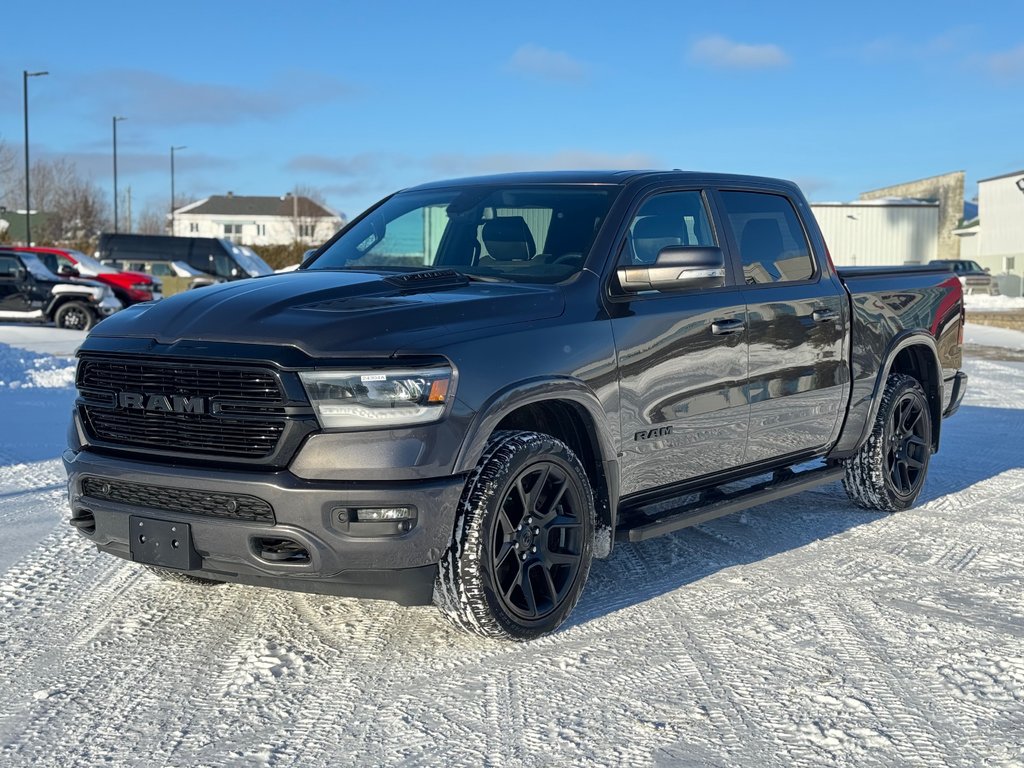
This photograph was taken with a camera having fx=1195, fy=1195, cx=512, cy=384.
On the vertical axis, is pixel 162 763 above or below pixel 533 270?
below

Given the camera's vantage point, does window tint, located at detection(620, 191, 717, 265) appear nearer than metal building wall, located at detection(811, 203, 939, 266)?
Yes

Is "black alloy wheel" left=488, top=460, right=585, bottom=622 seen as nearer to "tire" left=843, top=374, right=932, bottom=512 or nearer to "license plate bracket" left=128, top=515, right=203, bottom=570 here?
"license plate bracket" left=128, top=515, right=203, bottom=570

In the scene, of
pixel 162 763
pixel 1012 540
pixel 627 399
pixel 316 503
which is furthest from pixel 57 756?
pixel 1012 540

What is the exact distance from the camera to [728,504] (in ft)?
18.2

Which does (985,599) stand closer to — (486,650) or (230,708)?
(486,650)

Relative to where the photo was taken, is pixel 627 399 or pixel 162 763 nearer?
pixel 162 763

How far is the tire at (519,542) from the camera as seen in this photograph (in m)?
Answer: 4.24

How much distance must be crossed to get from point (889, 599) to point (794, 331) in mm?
1473

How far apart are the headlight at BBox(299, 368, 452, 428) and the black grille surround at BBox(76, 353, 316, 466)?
0.20ft

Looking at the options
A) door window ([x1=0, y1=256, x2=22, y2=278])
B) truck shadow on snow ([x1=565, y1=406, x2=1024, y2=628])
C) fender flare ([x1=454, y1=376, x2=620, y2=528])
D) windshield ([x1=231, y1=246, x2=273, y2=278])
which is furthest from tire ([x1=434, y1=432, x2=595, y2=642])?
windshield ([x1=231, y1=246, x2=273, y2=278])

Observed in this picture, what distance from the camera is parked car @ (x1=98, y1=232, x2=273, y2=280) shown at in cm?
3525

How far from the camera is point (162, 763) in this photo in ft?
11.1

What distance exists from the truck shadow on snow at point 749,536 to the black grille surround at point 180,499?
4.57ft

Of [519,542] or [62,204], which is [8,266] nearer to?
[519,542]
